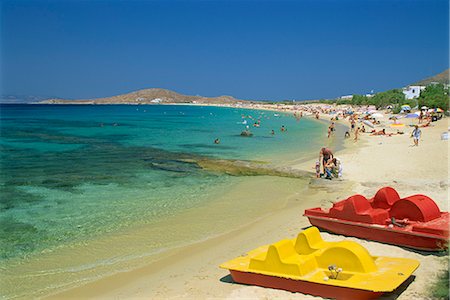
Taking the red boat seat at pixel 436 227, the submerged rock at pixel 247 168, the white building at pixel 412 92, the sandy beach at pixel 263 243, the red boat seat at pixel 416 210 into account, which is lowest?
the sandy beach at pixel 263 243

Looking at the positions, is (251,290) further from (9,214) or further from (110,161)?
(110,161)

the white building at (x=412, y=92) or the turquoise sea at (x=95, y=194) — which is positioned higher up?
the white building at (x=412, y=92)

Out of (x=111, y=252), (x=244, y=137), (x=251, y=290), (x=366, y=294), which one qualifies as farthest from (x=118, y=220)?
(x=244, y=137)

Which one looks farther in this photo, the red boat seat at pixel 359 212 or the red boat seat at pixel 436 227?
the red boat seat at pixel 359 212

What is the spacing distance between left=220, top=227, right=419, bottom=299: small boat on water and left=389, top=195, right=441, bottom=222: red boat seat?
6.90 ft

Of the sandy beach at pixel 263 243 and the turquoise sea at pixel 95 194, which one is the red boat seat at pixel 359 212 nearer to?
the sandy beach at pixel 263 243

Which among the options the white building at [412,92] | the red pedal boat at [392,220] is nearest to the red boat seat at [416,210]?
the red pedal boat at [392,220]

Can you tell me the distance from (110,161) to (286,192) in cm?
1313

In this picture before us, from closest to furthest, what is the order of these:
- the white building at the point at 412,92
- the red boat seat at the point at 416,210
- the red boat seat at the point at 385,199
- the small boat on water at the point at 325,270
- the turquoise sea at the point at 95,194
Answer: the small boat on water at the point at 325,270 < the red boat seat at the point at 416,210 < the red boat seat at the point at 385,199 < the turquoise sea at the point at 95,194 < the white building at the point at 412,92

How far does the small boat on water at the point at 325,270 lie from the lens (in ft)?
21.7

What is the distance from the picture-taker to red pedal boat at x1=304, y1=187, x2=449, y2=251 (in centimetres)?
865

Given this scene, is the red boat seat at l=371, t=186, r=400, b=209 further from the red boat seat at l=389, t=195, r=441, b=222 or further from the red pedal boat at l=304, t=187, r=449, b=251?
the red boat seat at l=389, t=195, r=441, b=222

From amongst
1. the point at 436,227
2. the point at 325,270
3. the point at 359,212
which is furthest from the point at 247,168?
the point at 325,270

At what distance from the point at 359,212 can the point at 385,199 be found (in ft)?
2.53
